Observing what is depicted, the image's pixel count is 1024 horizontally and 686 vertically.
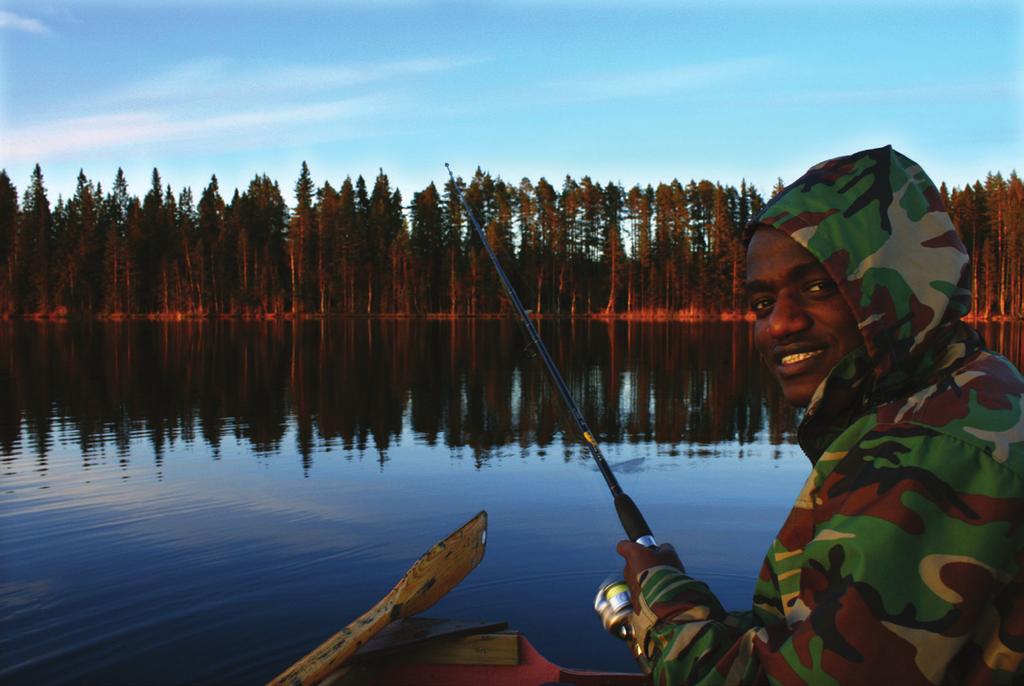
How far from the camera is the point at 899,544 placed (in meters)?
1.38

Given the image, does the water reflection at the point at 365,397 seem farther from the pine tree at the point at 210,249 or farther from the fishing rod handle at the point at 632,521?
the pine tree at the point at 210,249

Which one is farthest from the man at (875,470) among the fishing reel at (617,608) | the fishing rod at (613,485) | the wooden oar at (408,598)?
the wooden oar at (408,598)

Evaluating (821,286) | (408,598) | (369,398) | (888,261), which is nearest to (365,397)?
(369,398)

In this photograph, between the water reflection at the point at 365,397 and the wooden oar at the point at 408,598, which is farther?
the water reflection at the point at 365,397

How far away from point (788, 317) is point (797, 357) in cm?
10

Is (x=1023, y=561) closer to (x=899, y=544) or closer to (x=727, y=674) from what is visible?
(x=899, y=544)

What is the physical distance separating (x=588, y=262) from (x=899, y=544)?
9981cm

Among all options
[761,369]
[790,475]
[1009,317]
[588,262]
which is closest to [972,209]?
[1009,317]

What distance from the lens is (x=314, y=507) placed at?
32.3 feet

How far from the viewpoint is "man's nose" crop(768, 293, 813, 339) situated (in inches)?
73.0

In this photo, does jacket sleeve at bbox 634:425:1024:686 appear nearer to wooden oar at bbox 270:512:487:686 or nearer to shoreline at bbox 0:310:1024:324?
wooden oar at bbox 270:512:487:686

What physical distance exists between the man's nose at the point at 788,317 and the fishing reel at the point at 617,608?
2.85ft

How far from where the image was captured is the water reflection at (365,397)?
593 inches

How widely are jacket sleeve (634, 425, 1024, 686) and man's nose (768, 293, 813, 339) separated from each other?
38cm
